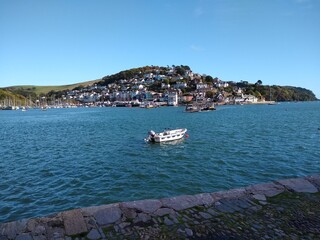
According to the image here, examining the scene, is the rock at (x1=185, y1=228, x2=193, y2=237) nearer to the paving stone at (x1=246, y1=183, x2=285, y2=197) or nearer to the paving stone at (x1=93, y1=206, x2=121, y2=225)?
the paving stone at (x1=93, y1=206, x2=121, y2=225)

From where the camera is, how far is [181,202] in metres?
6.93

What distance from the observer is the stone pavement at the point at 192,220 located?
540 cm

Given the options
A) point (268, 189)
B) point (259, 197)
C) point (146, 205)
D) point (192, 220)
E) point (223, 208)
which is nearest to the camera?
point (192, 220)

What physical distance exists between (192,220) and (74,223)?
275 cm

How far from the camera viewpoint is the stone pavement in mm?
5402

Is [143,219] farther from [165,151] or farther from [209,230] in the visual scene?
[165,151]

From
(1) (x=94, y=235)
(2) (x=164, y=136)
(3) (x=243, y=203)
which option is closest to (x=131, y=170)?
(3) (x=243, y=203)

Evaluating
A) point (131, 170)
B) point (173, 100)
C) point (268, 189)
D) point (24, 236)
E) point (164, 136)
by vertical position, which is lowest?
point (131, 170)

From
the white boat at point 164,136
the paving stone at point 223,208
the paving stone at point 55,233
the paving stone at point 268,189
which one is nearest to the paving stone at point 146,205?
the paving stone at point 223,208

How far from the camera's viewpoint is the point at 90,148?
27047mm

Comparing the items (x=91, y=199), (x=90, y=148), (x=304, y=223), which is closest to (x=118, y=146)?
(x=90, y=148)

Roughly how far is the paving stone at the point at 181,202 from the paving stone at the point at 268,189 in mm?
1920

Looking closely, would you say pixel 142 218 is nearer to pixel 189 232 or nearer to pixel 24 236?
pixel 189 232

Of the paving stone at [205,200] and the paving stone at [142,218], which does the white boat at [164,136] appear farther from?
the paving stone at [142,218]
